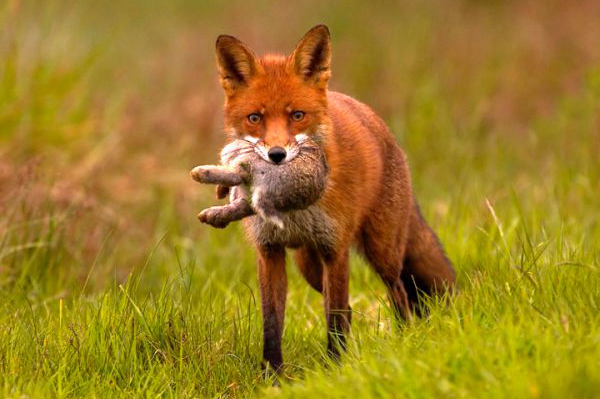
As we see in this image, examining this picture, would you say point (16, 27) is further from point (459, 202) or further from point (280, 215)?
point (280, 215)

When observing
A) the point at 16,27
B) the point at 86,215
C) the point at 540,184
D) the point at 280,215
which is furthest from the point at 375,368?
the point at 16,27

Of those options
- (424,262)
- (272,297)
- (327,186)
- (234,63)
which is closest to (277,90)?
(234,63)

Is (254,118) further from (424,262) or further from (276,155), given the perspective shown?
(424,262)

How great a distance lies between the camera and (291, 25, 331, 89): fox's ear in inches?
196

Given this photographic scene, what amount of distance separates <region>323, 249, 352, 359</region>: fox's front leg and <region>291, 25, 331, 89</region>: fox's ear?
3.22 feet

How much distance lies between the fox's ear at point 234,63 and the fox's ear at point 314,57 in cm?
24

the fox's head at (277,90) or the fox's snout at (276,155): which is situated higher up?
the fox's head at (277,90)

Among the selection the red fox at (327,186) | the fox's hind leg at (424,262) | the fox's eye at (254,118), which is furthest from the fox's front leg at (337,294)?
the fox's eye at (254,118)

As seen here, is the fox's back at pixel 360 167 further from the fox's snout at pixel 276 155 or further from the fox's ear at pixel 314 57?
the fox's snout at pixel 276 155

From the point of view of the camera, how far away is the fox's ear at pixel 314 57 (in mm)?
4980

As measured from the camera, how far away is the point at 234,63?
5.00 m

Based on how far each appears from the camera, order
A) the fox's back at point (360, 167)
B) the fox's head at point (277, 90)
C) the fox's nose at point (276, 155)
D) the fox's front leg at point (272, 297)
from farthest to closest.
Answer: the fox's back at point (360, 167) → the fox's front leg at point (272, 297) → the fox's head at point (277, 90) → the fox's nose at point (276, 155)

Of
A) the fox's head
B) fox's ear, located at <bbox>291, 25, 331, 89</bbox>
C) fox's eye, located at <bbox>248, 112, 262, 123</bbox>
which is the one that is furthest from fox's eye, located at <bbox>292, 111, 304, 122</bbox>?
fox's ear, located at <bbox>291, 25, 331, 89</bbox>

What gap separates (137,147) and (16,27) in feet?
6.17
